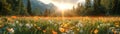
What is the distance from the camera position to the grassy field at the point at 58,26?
4593mm

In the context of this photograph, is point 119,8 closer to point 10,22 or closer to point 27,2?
point 27,2

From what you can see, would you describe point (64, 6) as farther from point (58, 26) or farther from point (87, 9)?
point (87, 9)

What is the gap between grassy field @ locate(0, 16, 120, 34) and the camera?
4.59 meters

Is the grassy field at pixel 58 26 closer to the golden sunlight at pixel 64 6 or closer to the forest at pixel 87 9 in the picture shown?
the golden sunlight at pixel 64 6

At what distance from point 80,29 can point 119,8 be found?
2.43 m

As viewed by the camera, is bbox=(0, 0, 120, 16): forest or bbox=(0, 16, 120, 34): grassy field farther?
bbox=(0, 0, 120, 16): forest

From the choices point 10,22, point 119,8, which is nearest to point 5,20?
point 10,22

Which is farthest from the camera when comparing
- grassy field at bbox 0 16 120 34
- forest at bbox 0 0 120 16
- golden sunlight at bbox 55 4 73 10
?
forest at bbox 0 0 120 16

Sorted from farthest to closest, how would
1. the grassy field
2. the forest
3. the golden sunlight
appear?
the forest < the golden sunlight < the grassy field

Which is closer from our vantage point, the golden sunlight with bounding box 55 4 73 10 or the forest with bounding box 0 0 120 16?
the golden sunlight with bounding box 55 4 73 10

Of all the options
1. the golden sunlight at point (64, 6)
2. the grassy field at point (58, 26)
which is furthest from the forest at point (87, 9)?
the grassy field at point (58, 26)

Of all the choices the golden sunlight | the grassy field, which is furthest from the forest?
the grassy field

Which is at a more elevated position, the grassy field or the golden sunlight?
the golden sunlight

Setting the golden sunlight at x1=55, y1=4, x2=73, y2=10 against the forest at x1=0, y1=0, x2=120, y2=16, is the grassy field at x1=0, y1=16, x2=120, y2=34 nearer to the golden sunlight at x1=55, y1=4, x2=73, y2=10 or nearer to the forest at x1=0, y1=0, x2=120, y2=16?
the golden sunlight at x1=55, y1=4, x2=73, y2=10
